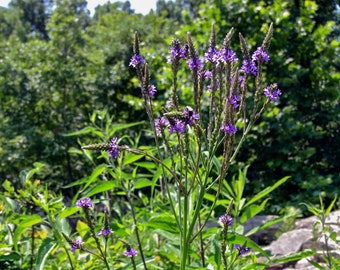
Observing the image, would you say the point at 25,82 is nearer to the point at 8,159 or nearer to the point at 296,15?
the point at 8,159

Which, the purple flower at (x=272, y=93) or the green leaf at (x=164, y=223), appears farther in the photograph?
the green leaf at (x=164, y=223)

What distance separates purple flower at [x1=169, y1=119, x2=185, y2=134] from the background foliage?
1233 millimetres

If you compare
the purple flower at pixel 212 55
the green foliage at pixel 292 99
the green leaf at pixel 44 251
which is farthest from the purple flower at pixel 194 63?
the green foliage at pixel 292 99

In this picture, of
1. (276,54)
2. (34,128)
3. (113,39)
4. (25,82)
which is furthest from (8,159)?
(276,54)

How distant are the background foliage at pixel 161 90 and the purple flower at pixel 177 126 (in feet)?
4.05

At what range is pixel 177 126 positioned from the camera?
168 cm

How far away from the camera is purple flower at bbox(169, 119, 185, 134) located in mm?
1672

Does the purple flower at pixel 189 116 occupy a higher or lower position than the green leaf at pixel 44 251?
higher

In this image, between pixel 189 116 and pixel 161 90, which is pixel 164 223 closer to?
pixel 189 116

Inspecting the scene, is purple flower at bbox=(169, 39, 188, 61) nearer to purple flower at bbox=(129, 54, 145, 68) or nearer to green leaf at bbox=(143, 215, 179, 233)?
purple flower at bbox=(129, 54, 145, 68)

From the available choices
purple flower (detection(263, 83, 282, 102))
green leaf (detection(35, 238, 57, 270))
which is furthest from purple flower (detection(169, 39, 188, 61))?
green leaf (detection(35, 238, 57, 270))

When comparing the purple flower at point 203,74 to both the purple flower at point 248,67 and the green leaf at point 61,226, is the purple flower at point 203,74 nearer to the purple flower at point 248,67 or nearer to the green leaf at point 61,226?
the purple flower at point 248,67

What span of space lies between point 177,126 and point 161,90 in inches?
377

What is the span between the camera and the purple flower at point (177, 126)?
167 cm
